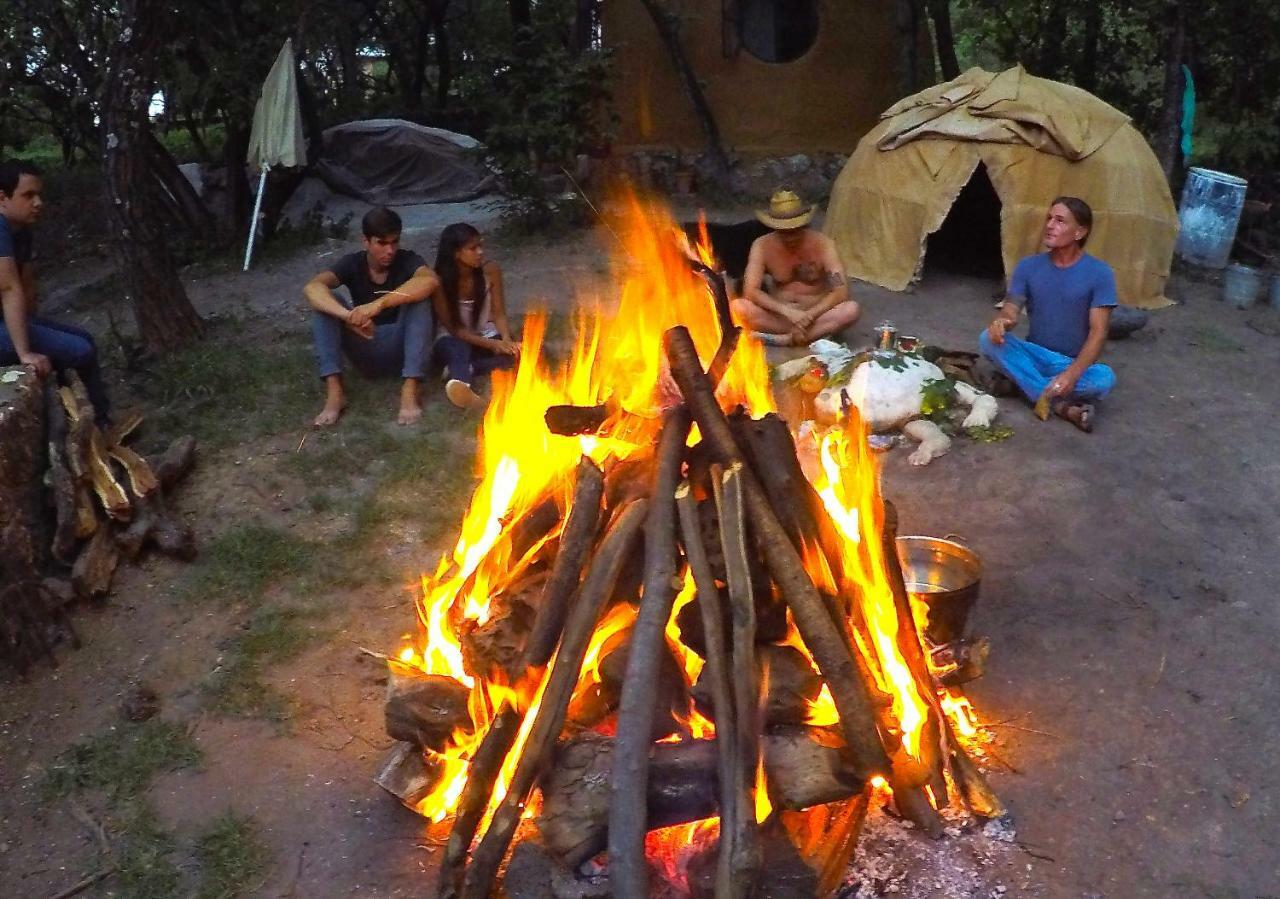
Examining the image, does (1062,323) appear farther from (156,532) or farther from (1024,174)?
(156,532)

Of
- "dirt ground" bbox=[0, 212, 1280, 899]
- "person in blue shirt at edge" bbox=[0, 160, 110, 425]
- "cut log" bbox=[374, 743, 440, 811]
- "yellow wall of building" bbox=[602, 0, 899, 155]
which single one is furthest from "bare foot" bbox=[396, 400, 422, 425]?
"yellow wall of building" bbox=[602, 0, 899, 155]

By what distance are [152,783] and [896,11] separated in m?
11.2

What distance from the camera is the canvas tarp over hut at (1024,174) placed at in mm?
8398

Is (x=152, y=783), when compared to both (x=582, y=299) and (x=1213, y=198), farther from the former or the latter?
(x=1213, y=198)

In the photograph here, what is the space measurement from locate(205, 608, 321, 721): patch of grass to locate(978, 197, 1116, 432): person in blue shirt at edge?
13.6 ft

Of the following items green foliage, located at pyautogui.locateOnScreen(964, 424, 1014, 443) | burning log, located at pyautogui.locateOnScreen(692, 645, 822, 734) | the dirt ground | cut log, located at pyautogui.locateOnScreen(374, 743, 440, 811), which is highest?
burning log, located at pyautogui.locateOnScreen(692, 645, 822, 734)

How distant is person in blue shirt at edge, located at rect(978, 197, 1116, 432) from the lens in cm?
573

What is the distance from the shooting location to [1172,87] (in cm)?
958

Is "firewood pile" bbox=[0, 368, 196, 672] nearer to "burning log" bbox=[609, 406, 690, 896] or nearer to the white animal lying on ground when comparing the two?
"burning log" bbox=[609, 406, 690, 896]

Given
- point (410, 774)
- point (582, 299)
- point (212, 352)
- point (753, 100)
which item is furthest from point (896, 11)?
point (410, 774)

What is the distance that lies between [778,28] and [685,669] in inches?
431

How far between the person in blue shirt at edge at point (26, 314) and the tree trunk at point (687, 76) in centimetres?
764

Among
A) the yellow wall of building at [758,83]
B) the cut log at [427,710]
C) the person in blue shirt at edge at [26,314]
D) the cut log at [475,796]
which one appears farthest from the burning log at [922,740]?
the yellow wall of building at [758,83]

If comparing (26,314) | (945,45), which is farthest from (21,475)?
(945,45)
